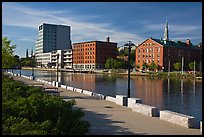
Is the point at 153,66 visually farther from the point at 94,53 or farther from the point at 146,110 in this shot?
the point at 146,110

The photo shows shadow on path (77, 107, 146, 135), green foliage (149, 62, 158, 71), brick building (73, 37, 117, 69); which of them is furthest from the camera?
brick building (73, 37, 117, 69)

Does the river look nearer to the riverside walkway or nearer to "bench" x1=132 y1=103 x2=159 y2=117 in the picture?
"bench" x1=132 y1=103 x2=159 y2=117

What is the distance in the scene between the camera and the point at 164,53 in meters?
110

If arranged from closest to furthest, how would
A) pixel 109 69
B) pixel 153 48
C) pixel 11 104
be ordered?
pixel 11 104
pixel 153 48
pixel 109 69

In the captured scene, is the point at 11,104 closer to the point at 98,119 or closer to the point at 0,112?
the point at 0,112

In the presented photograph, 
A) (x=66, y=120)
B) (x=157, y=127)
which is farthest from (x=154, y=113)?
(x=66, y=120)

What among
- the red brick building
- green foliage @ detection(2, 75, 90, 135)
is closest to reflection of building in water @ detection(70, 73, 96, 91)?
the red brick building

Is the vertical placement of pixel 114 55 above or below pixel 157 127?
above

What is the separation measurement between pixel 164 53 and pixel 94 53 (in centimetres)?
Answer: 3968

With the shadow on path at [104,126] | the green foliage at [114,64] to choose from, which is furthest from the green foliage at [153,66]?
the shadow on path at [104,126]

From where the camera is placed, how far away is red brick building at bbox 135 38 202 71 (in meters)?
111

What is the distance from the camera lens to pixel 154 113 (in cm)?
1321

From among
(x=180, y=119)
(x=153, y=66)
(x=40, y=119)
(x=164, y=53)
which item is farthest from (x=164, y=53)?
(x=40, y=119)

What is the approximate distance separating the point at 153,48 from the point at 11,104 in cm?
10685
